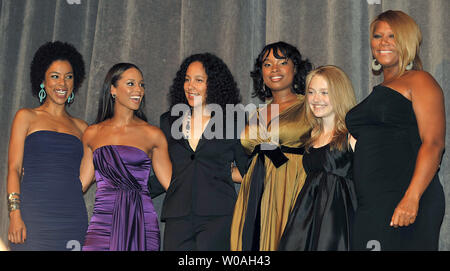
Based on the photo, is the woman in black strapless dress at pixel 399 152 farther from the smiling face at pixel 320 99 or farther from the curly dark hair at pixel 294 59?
the curly dark hair at pixel 294 59

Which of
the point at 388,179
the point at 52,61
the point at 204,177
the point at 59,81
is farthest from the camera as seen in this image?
the point at 52,61

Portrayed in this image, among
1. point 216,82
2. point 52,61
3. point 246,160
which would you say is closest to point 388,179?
point 246,160

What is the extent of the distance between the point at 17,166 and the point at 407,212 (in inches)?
97.5

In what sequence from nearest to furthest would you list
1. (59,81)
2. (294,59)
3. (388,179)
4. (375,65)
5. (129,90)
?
(388,179) → (375,65) → (294,59) → (129,90) → (59,81)

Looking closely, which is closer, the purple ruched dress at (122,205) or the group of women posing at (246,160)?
the group of women posing at (246,160)

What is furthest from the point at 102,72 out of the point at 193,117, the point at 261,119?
the point at 261,119

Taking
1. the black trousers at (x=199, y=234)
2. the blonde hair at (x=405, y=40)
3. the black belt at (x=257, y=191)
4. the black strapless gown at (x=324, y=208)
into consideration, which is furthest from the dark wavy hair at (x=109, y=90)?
the blonde hair at (x=405, y=40)

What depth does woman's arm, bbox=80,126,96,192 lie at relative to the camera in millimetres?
3760

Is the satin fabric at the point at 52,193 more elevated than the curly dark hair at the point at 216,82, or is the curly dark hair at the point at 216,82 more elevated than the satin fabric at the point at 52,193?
the curly dark hair at the point at 216,82

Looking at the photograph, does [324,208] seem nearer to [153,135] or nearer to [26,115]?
[153,135]

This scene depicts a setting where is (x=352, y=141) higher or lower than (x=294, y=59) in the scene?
lower

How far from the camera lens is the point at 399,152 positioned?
113 inches

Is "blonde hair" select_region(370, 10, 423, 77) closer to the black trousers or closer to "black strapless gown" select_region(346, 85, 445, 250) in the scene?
"black strapless gown" select_region(346, 85, 445, 250)

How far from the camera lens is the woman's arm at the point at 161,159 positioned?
12.1ft
